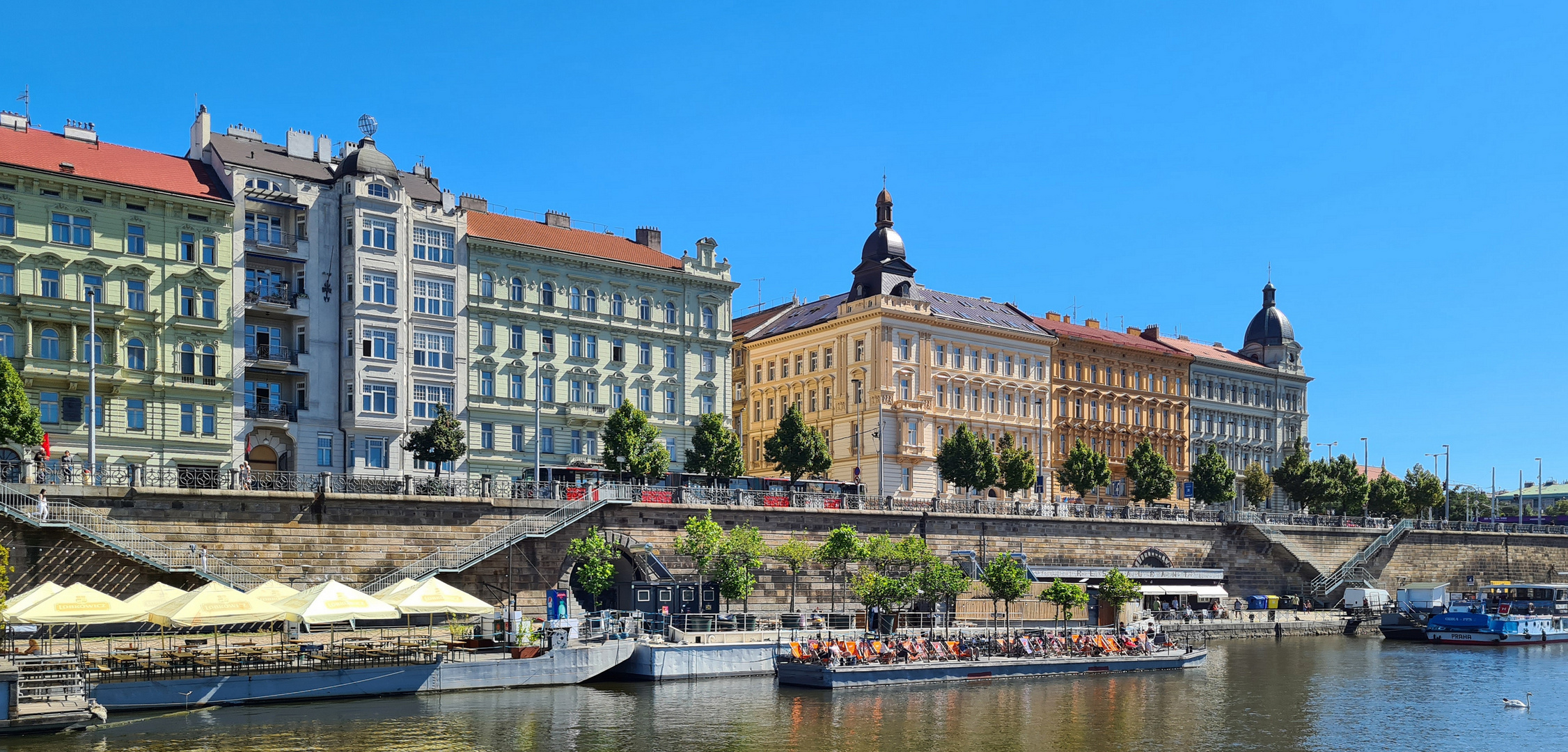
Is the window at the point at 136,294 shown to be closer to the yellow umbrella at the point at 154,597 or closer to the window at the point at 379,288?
the window at the point at 379,288

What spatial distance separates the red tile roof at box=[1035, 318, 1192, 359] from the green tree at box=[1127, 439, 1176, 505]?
11.3 metres

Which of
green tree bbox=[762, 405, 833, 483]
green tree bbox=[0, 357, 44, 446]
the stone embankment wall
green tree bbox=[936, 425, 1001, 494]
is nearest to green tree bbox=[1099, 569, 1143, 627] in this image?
the stone embankment wall

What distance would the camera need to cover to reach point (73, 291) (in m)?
61.6

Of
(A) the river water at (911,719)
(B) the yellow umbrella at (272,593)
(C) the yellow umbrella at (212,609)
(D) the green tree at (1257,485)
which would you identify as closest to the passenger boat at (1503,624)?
(D) the green tree at (1257,485)

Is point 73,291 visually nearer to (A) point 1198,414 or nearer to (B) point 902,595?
(B) point 902,595

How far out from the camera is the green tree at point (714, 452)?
246 feet

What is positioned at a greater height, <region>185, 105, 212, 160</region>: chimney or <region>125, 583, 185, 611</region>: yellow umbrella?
<region>185, 105, 212, 160</region>: chimney

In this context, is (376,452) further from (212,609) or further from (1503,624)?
(1503,624)

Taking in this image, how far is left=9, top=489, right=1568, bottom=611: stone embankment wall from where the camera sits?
53.1 m

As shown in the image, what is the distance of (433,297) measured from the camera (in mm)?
72625

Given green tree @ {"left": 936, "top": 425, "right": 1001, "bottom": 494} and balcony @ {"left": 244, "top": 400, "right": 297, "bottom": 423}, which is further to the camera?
green tree @ {"left": 936, "top": 425, "right": 1001, "bottom": 494}

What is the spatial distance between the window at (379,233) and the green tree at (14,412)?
1885 cm

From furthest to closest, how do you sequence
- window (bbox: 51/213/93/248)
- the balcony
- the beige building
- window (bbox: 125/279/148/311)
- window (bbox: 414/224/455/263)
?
the beige building
window (bbox: 414/224/455/263)
the balcony
window (bbox: 125/279/148/311)
window (bbox: 51/213/93/248)

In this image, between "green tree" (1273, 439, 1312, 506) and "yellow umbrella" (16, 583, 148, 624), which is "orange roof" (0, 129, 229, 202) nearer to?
"yellow umbrella" (16, 583, 148, 624)
